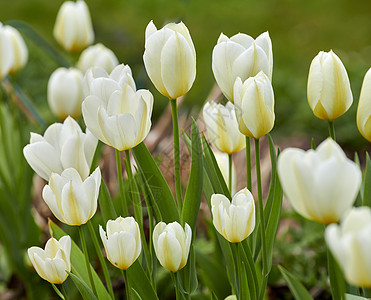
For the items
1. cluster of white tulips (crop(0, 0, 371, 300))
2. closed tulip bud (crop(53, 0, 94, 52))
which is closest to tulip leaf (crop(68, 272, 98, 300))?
cluster of white tulips (crop(0, 0, 371, 300))

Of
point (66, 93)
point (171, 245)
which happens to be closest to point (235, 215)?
point (171, 245)

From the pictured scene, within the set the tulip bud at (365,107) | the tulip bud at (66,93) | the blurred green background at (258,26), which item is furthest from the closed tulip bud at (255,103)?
the blurred green background at (258,26)

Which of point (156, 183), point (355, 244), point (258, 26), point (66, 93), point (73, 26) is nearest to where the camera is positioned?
point (355, 244)

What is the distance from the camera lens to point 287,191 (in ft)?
1.42

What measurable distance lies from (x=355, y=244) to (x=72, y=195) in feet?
1.02

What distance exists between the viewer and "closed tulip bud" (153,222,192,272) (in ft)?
1.90

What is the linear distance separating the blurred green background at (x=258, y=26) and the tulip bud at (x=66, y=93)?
1.54 meters

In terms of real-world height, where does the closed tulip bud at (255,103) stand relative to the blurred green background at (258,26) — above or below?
below

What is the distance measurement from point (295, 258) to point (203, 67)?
226 cm

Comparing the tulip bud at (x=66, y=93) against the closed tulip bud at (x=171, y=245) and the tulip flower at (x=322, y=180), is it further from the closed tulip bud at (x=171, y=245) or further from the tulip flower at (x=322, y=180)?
the tulip flower at (x=322, y=180)

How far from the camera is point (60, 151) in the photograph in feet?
2.16

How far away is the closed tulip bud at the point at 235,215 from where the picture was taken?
0.58 m

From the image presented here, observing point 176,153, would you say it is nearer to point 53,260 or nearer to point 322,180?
point 53,260

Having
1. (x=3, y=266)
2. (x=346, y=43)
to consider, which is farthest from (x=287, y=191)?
(x=346, y=43)
